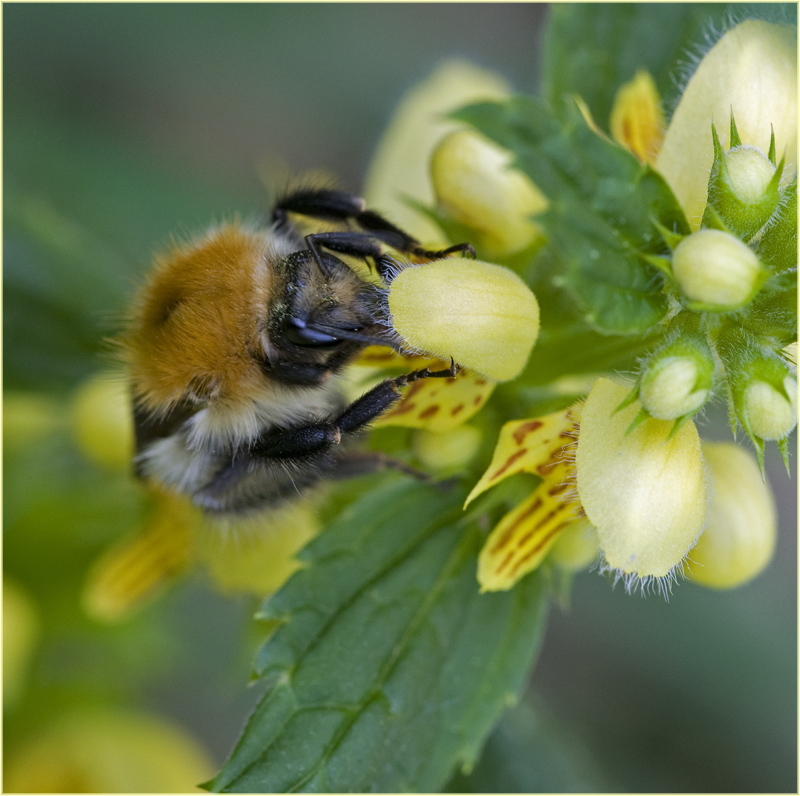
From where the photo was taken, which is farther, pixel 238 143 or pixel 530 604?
pixel 238 143

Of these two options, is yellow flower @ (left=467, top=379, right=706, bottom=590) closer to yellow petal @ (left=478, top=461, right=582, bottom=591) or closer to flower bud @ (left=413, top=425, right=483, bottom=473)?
yellow petal @ (left=478, top=461, right=582, bottom=591)

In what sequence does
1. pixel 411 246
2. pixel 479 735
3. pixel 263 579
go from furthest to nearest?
pixel 263 579
pixel 479 735
pixel 411 246

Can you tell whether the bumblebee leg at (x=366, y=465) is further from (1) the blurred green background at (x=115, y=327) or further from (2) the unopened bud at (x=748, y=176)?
(2) the unopened bud at (x=748, y=176)

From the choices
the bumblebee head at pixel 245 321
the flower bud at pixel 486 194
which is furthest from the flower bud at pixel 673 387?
the flower bud at pixel 486 194

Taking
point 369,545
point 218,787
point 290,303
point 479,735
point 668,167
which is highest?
point 668,167

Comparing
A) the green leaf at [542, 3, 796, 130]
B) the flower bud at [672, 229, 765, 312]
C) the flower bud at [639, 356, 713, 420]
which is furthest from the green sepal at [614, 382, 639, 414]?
the green leaf at [542, 3, 796, 130]

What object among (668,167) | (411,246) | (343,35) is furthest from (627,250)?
(343,35)

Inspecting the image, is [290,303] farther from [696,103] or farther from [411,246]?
[696,103]
